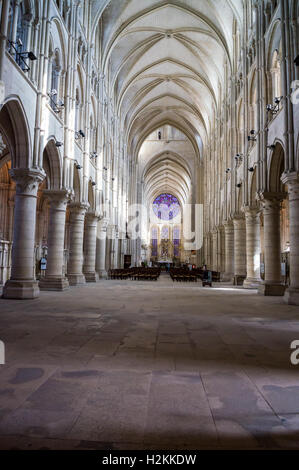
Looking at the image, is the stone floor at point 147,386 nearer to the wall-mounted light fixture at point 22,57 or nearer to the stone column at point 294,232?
the stone column at point 294,232

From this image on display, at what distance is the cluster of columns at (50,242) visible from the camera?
12.3 m

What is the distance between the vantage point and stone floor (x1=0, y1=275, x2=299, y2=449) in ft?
9.00

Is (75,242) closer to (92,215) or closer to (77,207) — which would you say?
(77,207)

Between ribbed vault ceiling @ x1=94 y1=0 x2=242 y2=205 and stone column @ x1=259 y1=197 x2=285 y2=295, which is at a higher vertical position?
ribbed vault ceiling @ x1=94 y1=0 x2=242 y2=205

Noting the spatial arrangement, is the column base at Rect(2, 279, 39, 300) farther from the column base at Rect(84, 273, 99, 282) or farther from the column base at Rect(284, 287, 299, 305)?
the column base at Rect(84, 273, 99, 282)

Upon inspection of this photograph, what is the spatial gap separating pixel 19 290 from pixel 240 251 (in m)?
15.6

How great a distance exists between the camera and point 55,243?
15914mm

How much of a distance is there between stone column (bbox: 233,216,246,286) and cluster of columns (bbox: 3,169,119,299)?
10.0 m

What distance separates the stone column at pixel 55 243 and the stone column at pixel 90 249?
6481 mm

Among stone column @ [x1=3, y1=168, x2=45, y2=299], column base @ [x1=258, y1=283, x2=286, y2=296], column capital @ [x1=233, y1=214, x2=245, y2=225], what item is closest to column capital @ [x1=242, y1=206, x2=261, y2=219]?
column capital @ [x1=233, y1=214, x2=245, y2=225]

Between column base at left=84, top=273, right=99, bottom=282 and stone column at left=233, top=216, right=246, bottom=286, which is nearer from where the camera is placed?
column base at left=84, top=273, right=99, bottom=282

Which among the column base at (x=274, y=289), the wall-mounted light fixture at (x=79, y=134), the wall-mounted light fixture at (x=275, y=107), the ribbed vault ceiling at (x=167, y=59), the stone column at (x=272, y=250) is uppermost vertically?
the ribbed vault ceiling at (x=167, y=59)

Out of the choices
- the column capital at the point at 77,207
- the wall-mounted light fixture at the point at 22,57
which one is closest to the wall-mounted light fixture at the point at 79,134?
the column capital at the point at 77,207

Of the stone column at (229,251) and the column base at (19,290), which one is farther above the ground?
the stone column at (229,251)
